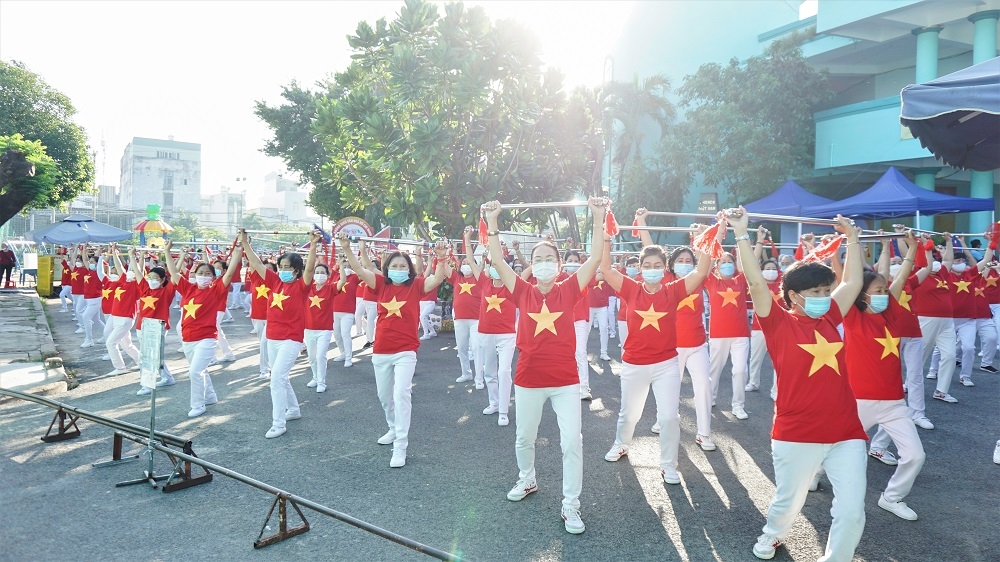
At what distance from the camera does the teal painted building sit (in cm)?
1955

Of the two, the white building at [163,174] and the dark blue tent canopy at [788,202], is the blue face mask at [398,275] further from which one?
the white building at [163,174]

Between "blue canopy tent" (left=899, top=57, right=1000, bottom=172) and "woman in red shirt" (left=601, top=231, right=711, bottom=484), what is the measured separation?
199cm

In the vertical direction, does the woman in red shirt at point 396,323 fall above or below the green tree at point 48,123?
below

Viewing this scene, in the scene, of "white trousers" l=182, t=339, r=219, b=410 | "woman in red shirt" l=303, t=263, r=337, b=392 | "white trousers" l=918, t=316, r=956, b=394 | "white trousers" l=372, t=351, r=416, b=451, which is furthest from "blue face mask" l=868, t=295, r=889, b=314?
"white trousers" l=182, t=339, r=219, b=410

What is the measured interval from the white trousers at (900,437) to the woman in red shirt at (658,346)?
4.83 ft

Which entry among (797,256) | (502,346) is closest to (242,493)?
(502,346)

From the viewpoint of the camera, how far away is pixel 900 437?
16.2 ft

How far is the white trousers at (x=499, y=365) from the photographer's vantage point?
26.3 ft

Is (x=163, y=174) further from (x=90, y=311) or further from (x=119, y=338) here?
(x=119, y=338)

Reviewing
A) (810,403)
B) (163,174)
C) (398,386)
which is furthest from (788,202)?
(163,174)

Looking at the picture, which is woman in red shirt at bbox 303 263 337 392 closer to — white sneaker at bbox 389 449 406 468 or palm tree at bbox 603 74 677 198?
white sneaker at bbox 389 449 406 468

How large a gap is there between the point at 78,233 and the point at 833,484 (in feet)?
93.7

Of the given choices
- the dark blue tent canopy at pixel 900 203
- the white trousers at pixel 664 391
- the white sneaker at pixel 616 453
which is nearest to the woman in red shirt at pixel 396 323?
the white sneaker at pixel 616 453

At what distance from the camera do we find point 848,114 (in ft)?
72.8
